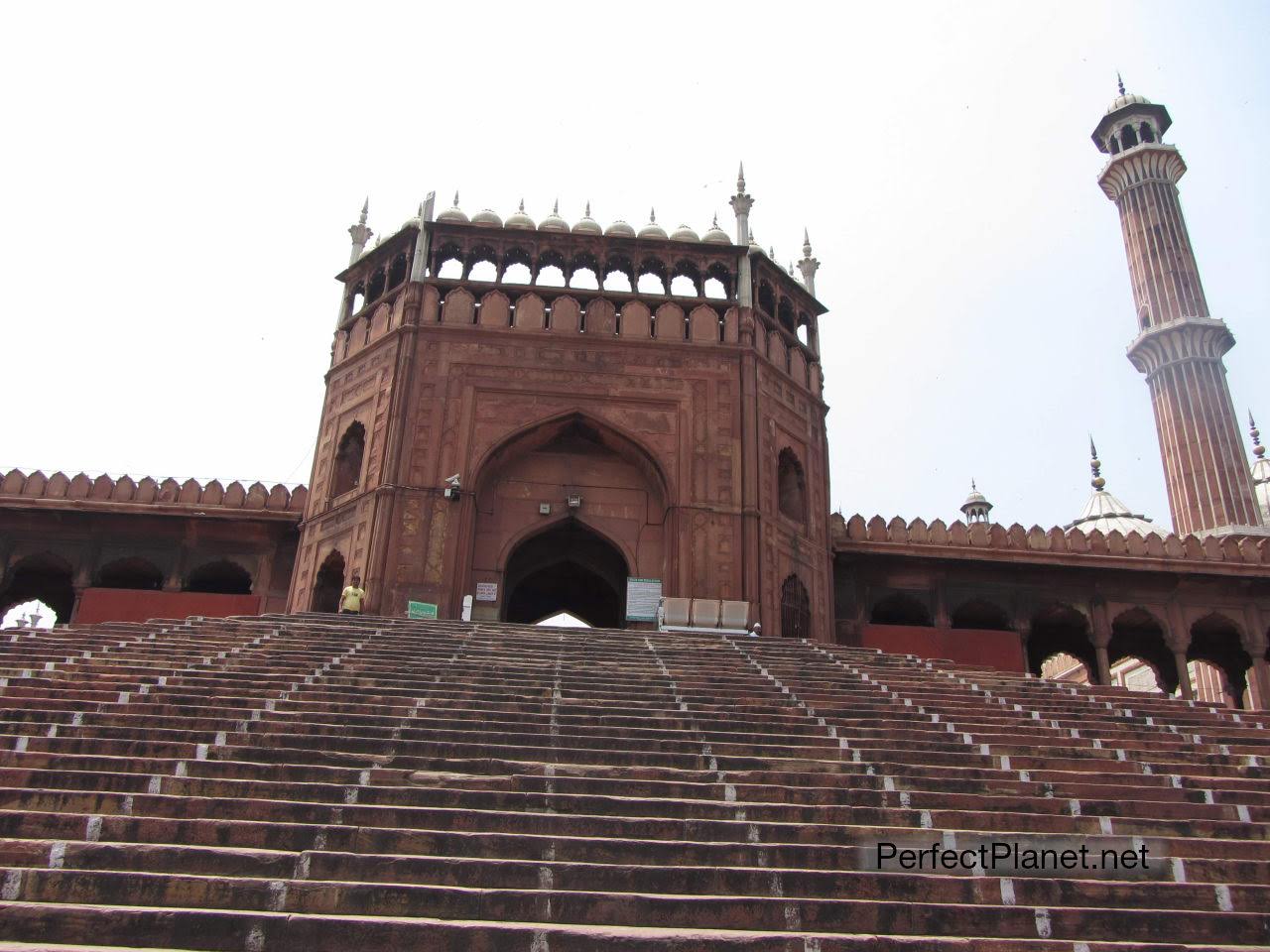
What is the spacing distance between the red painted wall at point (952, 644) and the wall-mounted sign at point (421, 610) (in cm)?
748

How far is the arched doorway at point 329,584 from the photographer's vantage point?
15.9m

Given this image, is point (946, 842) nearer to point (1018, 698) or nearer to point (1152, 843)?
point (1152, 843)

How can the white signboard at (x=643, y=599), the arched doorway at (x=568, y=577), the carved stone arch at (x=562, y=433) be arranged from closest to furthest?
the white signboard at (x=643, y=599)
the carved stone arch at (x=562, y=433)
the arched doorway at (x=568, y=577)

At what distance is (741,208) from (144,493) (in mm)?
12026

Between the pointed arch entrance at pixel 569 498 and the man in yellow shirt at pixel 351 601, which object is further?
the pointed arch entrance at pixel 569 498

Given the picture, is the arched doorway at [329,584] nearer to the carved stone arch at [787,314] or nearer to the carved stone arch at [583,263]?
the carved stone arch at [583,263]

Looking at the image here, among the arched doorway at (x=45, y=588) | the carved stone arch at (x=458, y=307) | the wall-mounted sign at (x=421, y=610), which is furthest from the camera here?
the arched doorway at (x=45, y=588)

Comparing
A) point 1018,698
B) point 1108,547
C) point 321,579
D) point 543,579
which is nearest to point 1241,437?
point 1108,547

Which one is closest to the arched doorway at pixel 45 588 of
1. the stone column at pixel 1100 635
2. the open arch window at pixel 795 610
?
the open arch window at pixel 795 610

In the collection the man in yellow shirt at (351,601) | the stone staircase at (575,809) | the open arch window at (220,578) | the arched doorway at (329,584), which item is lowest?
the stone staircase at (575,809)

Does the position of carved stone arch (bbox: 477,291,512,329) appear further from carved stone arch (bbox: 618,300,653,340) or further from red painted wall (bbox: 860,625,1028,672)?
red painted wall (bbox: 860,625,1028,672)

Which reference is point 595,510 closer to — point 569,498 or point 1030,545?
point 569,498

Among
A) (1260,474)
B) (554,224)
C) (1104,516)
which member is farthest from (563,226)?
(1260,474)

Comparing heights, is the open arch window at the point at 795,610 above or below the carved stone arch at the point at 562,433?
below
